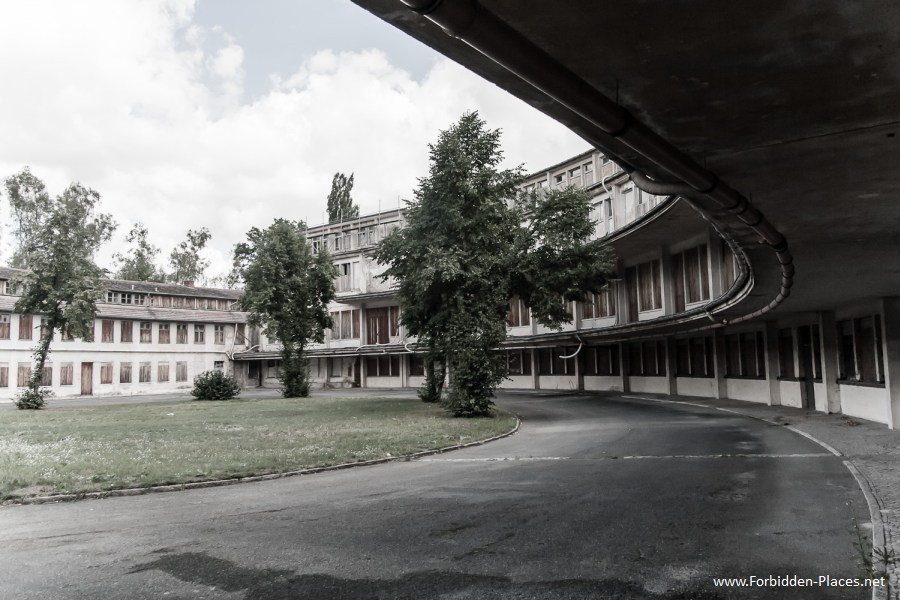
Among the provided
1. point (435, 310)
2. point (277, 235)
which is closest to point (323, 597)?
point (435, 310)

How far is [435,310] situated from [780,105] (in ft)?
69.3

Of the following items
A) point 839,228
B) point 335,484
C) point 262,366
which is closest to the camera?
point 839,228

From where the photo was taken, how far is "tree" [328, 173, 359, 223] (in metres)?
72.4

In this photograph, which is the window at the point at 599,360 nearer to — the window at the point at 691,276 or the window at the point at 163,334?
the window at the point at 691,276

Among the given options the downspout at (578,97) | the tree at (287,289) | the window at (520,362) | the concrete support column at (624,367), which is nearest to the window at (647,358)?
the concrete support column at (624,367)

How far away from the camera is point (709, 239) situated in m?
27.7

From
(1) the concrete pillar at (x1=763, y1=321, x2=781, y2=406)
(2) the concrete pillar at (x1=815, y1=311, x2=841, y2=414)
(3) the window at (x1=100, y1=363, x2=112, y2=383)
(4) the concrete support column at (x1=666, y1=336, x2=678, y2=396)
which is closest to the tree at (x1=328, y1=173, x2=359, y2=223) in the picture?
(3) the window at (x1=100, y1=363, x2=112, y2=383)

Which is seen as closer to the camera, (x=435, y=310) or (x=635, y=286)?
(x=435, y=310)

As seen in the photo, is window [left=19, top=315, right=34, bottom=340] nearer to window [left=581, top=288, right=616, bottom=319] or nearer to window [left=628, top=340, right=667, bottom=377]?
window [left=581, top=288, right=616, bottom=319]

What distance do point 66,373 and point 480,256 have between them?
39722 millimetres

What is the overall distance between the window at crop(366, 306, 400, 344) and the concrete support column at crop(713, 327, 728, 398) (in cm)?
2686

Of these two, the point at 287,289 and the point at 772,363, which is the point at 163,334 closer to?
the point at 287,289

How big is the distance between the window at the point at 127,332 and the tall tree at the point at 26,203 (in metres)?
12.0

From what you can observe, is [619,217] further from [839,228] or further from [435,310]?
[839,228]
